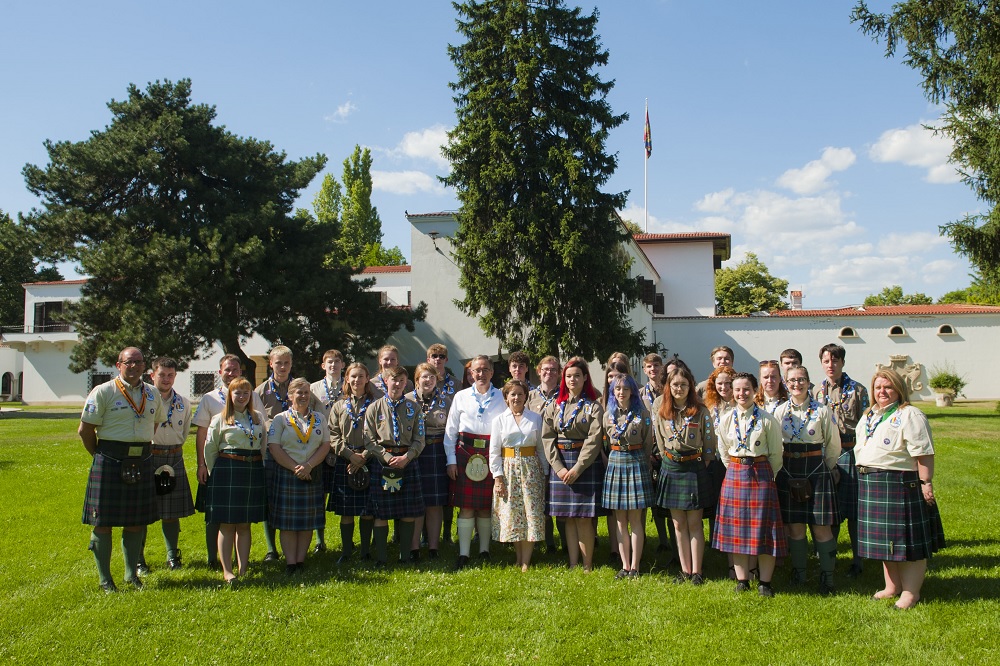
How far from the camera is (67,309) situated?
70.9ft

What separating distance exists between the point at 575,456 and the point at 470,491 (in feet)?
3.38

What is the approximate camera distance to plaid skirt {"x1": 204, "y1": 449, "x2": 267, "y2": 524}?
19.1ft

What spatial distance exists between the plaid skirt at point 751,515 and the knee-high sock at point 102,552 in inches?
189

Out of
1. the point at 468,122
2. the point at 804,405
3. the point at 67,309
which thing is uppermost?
the point at 468,122

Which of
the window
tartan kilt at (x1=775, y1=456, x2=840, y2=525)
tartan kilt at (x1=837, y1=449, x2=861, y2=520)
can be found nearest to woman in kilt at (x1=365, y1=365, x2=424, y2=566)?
tartan kilt at (x1=775, y1=456, x2=840, y2=525)

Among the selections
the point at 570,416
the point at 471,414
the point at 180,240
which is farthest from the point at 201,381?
the point at 570,416

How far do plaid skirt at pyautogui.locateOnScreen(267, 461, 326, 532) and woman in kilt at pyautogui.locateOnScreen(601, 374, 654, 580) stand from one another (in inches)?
96.3

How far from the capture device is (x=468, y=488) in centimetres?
651

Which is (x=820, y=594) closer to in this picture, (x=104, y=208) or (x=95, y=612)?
(x=95, y=612)

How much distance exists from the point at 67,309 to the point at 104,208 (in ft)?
10.9

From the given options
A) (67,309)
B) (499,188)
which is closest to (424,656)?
(499,188)

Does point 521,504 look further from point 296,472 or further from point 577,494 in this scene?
point 296,472

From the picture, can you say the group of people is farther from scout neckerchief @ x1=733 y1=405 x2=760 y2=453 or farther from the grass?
the grass

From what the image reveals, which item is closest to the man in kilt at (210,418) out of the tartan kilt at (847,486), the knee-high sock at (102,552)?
the knee-high sock at (102,552)
